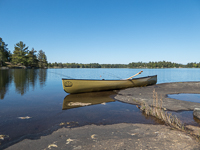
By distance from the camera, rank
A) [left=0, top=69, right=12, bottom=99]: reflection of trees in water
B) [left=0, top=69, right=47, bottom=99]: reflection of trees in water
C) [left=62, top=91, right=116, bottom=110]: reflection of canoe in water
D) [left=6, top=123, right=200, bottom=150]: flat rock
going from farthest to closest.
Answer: [left=0, top=69, right=47, bottom=99]: reflection of trees in water < [left=0, top=69, right=12, bottom=99]: reflection of trees in water < [left=62, top=91, right=116, bottom=110]: reflection of canoe in water < [left=6, top=123, right=200, bottom=150]: flat rock

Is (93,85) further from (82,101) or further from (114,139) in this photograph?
(114,139)

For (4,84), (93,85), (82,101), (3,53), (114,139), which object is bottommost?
(82,101)

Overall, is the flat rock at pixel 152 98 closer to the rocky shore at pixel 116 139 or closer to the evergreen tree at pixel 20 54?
the rocky shore at pixel 116 139

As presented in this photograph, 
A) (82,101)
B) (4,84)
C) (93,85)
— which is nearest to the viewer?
(82,101)

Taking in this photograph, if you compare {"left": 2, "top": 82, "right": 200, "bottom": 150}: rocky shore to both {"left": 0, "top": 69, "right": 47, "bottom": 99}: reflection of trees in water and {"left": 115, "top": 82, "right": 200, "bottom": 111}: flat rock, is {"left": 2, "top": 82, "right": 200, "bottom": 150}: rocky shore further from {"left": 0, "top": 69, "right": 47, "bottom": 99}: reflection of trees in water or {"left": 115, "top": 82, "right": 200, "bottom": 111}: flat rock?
{"left": 0, "top": 69, "right": 47, "bottom": 99}: reflection of trees in water

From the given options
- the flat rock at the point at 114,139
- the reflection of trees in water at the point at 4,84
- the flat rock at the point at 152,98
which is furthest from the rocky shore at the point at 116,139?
the reflection of trees in water at the point at 4,84

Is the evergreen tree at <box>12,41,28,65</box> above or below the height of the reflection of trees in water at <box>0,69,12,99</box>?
above

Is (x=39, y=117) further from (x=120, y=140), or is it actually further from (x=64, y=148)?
(x=120, y=140)

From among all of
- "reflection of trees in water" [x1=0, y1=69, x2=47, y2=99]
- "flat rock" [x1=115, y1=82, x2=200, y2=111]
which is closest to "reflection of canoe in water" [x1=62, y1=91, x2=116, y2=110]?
"flat rock" [x1=115, y1=82, x2=200, y2=111]

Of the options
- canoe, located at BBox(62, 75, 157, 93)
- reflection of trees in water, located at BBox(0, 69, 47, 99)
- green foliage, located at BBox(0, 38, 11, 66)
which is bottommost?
reflection of trees in water, located at BBox(0, 69, 47, 99)

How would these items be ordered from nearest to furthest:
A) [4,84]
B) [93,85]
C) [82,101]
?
[82,101] → [93,85] → [4,84]

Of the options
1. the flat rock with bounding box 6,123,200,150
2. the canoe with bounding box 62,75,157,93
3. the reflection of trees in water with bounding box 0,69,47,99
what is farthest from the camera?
the reflection of trees in water with bounding box 0,69,47,99

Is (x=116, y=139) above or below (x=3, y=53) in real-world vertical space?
below

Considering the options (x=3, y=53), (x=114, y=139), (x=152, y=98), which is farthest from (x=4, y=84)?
(x=3, y=53)
